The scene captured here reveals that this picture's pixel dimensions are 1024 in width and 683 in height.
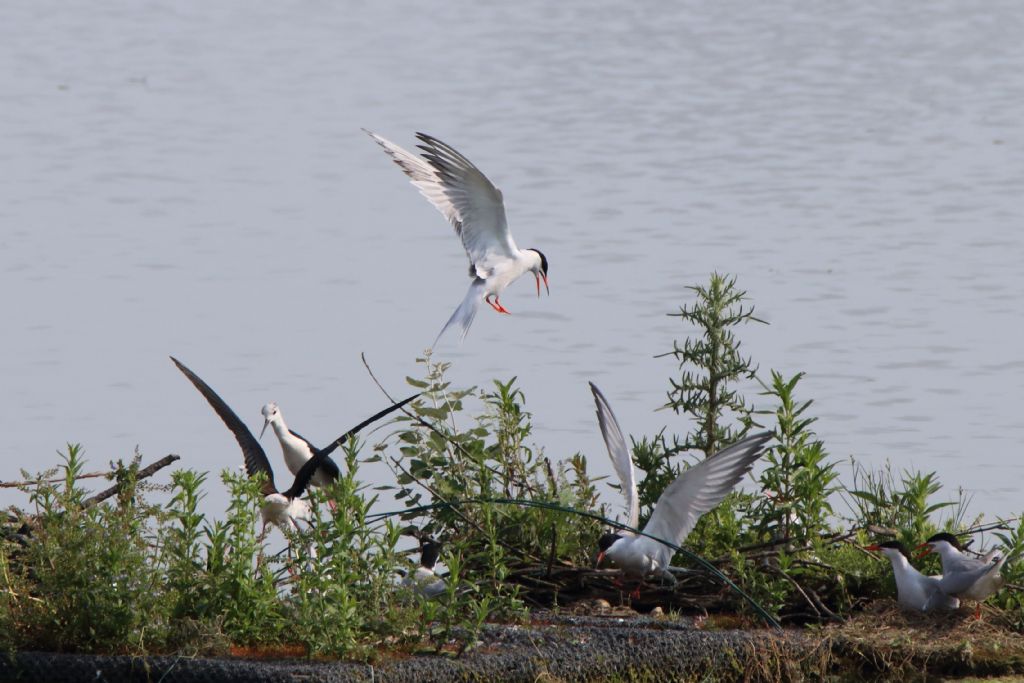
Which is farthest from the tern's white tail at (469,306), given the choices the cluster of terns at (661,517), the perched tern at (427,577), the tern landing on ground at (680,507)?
the tern landing on ground at (680,507)

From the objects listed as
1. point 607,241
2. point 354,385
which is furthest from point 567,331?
point 607,241

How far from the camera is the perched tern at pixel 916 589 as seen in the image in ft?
22.3

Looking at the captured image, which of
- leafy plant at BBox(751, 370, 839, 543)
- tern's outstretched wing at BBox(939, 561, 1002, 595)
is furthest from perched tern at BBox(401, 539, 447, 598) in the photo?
tern's outstretched wing at BBox(939, 561, 1002, 595)

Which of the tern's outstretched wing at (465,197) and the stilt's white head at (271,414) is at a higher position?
the tern's outstretched wing at (465,197)

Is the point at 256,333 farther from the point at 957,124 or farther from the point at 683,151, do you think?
the point at 957,124

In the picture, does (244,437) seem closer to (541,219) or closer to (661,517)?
(661,517)

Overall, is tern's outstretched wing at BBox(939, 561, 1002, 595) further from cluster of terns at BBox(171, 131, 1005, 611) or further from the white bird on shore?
the white bird on shore

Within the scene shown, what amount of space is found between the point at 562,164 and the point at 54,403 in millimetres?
9400

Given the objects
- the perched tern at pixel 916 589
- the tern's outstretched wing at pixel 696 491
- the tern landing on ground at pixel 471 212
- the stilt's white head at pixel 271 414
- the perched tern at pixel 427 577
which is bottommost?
the perched tern at pixel 916 589

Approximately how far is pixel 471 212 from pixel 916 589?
3.44 metres

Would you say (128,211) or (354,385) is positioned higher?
(128,211)

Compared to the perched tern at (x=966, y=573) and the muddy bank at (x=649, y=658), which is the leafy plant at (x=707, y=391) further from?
the perched tern at (x=966, y=573)

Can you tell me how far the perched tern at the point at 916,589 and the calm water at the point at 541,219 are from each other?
3004mm

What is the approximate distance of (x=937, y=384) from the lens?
39.2 feet
